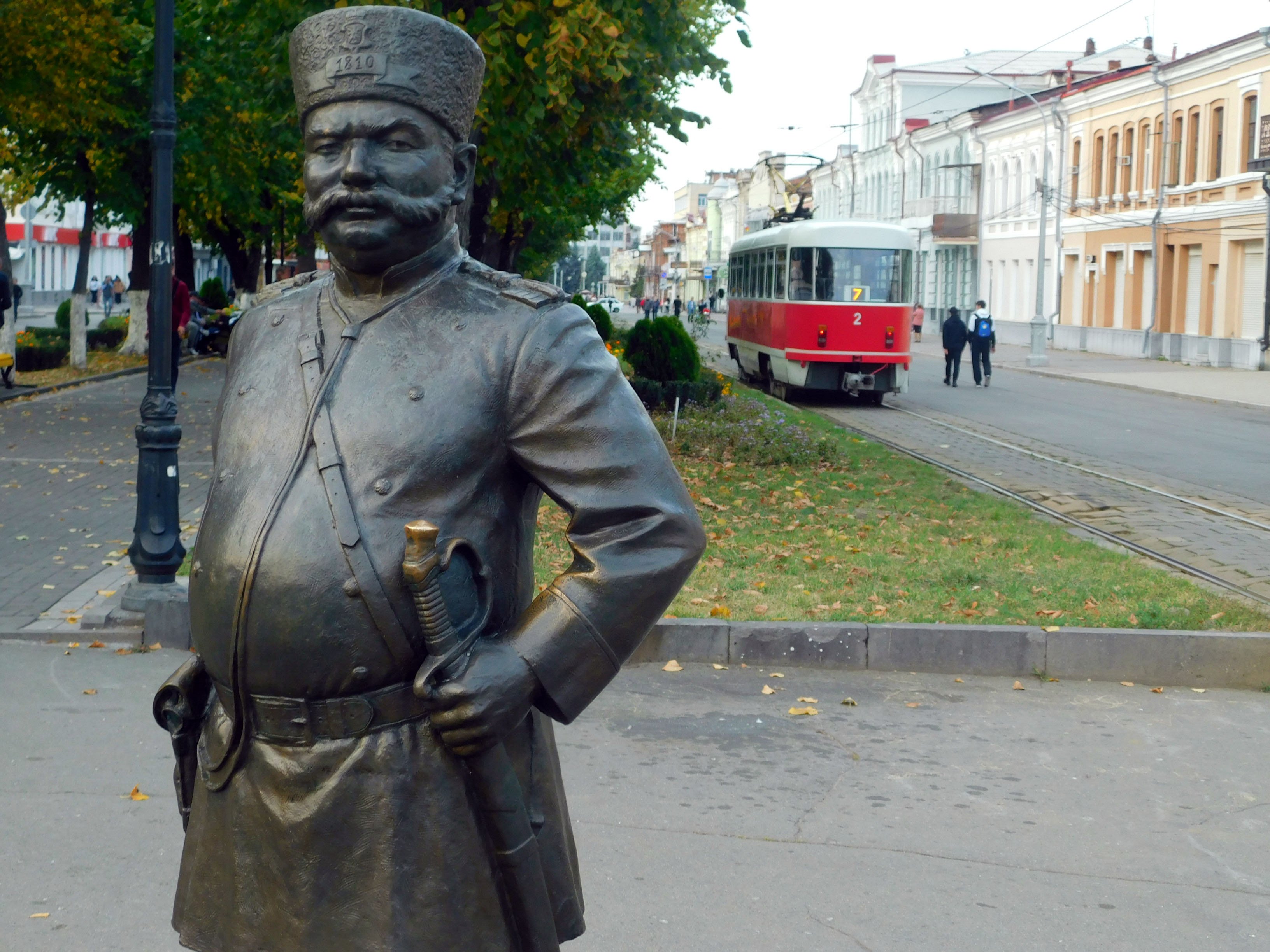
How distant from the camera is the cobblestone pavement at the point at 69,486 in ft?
Result: 29.8

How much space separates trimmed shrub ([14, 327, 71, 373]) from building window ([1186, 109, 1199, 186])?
30.0 m

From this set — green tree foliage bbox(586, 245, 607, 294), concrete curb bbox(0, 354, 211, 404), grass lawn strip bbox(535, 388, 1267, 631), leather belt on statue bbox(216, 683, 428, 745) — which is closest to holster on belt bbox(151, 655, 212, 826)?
leather belt on statue bbox(216, 683, 428, 745)

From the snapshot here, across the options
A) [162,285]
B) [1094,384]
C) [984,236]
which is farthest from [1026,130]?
[162,285]

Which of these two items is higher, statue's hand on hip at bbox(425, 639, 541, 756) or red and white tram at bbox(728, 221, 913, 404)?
red and white tram at bbox(728, 221, 913, 404)

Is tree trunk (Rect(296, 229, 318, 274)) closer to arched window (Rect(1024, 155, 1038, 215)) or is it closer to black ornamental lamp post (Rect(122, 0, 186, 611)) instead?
black ornamental lamp post (Rect(122, 0, 186, 611))

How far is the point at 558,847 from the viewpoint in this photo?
2.51m

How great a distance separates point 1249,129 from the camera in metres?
38.5

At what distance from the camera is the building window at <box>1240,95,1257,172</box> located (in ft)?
125

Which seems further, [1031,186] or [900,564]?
[1031,186]

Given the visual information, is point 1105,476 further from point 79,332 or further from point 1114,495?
point 79,332

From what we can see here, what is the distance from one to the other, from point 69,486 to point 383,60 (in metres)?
11.4

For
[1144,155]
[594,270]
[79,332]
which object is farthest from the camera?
[594,270]

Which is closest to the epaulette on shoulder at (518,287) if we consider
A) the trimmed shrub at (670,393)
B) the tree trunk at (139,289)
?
the trimmed shrub at (670,393)

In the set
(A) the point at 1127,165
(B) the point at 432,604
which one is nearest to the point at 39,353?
(B) the point at 432,604
